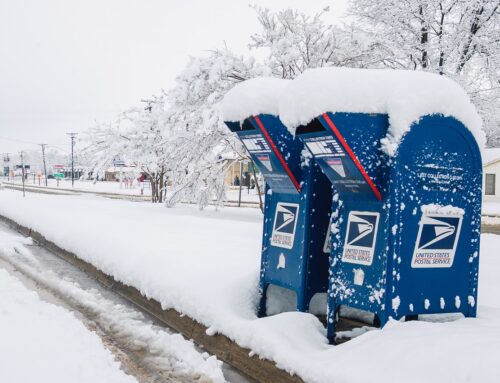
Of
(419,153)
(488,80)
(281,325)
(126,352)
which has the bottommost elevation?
(126,352)

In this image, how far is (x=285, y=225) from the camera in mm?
4988

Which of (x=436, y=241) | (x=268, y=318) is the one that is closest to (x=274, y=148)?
(x=268, y=318)

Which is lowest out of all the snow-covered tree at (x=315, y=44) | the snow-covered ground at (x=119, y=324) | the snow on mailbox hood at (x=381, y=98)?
the snow-covered ground at (x=119, y=324)

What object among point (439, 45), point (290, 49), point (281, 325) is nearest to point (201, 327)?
point (281, 325)

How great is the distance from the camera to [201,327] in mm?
5219

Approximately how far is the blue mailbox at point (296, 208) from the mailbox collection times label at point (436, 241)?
3.18ft

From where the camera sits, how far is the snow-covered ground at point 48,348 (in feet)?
13.4

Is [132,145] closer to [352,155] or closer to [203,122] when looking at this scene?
[203,122]

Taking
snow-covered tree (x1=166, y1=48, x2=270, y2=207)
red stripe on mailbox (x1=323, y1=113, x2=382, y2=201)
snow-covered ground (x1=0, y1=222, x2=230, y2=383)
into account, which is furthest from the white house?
red stripe on mailbox (x1=323, y1=113, x2=382, y2=201)

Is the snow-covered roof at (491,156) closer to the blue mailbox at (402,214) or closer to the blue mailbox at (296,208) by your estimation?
the blue mailbox at (296,208)

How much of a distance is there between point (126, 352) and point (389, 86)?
121 inches

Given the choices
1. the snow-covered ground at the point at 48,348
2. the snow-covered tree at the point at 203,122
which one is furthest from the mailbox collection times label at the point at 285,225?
the snow-covered tree at the point at 203,122

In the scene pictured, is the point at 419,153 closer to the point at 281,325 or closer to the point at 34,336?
the point at 281,325

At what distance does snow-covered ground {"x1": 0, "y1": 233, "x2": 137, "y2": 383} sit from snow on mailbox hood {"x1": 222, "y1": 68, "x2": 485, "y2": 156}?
2.35 meters
